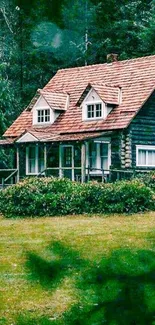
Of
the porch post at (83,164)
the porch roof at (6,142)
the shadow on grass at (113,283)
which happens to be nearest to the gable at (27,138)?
the porch roof at (6,142)

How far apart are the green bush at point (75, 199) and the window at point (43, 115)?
1272cm

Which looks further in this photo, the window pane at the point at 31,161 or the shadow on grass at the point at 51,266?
the window pane at the point at 31,161

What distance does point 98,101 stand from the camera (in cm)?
3328

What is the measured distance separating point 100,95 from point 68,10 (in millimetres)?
30089

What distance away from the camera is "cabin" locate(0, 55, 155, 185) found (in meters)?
32.2

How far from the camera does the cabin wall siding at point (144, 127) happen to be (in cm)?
3225

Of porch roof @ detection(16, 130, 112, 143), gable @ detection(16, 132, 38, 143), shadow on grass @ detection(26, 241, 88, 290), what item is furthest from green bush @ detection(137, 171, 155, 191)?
shadow on grass @ detection(26, 241, 88, 290)

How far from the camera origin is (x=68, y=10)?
121 inches

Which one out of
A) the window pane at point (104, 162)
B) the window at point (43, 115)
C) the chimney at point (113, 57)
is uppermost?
the chimney at point (113, 57)

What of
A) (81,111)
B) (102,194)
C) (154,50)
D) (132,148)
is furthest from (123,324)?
(154,50)

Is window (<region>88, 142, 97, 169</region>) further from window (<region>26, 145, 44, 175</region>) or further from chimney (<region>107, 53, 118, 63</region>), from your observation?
chimney (<region>107, 53, 118, 63</region>)

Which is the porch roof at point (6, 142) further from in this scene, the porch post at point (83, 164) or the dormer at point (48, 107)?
the porch post at point (83, 164)

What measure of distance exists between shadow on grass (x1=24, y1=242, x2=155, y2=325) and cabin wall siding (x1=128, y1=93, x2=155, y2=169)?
2847 centimetres

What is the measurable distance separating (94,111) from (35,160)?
12.2ft
